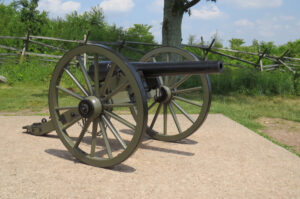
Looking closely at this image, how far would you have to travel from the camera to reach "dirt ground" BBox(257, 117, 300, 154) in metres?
5.18

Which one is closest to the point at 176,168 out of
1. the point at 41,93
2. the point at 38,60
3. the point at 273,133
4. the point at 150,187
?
the point at 150,187

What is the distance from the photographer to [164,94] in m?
4.61

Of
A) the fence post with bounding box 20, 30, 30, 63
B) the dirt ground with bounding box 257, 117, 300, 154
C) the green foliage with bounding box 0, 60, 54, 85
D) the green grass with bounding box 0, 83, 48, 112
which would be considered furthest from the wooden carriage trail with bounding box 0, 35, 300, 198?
the fence post with bounding box 20, 30, 30, 63

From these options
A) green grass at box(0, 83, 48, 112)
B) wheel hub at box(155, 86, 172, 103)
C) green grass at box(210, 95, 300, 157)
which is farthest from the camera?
green grass at box(0, 83, 48, 112)

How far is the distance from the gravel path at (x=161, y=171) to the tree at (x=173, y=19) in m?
5.83

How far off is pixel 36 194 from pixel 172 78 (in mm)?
2577

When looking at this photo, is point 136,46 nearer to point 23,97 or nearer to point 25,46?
point 25,46

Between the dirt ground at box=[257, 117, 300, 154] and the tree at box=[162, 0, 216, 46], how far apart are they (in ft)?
13.8

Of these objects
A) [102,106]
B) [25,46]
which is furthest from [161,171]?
[25,46]

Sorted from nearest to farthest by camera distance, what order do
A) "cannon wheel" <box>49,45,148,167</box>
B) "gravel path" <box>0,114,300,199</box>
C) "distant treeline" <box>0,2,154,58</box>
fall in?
"gravel path" <box>0,114,300,199</box> < "cannon wheel" <box>49,45,148,167</box> < "distant treeline" <box>0,2,154,58</box>

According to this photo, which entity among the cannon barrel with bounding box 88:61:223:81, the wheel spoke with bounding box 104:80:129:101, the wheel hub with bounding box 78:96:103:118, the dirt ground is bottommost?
the dirt ground

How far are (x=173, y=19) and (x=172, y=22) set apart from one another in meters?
0.09

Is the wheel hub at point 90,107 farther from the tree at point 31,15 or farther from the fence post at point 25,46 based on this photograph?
the tree at point 31,15

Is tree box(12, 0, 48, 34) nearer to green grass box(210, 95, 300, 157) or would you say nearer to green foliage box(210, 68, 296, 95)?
green foliage box(210, 68, 296, 95)
